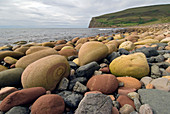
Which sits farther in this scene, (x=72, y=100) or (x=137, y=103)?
(x=72, y=100)

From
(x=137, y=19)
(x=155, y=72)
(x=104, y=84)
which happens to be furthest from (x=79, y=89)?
(x=137, y=19)

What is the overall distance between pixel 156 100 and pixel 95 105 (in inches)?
40.8

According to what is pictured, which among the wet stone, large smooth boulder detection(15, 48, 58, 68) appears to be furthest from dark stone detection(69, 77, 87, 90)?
large smooth boulder detection(15, 48, 58, 68)

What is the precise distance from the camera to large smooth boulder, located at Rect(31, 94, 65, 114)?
1428 millimetres

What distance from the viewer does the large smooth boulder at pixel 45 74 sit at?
210 centimetres

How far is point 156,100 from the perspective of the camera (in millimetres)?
1572

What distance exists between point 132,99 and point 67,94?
45.3 inches

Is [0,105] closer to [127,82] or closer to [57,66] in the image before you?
[57,66]

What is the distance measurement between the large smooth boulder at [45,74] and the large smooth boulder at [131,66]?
A: 142cm

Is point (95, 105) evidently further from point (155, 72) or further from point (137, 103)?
point (155, 72)

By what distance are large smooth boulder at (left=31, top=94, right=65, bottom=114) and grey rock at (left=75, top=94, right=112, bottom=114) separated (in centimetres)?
37

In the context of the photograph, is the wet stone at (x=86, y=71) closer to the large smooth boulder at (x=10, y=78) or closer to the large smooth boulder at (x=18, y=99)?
the large smooth boulder at (x=18, y=99)

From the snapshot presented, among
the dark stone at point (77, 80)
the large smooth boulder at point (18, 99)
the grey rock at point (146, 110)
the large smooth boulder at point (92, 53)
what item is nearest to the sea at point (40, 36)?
the large smooth boulder at point (92, 53)

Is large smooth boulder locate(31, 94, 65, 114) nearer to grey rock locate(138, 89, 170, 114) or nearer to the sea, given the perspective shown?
grey rock locate(138, 89, 170, 114)
